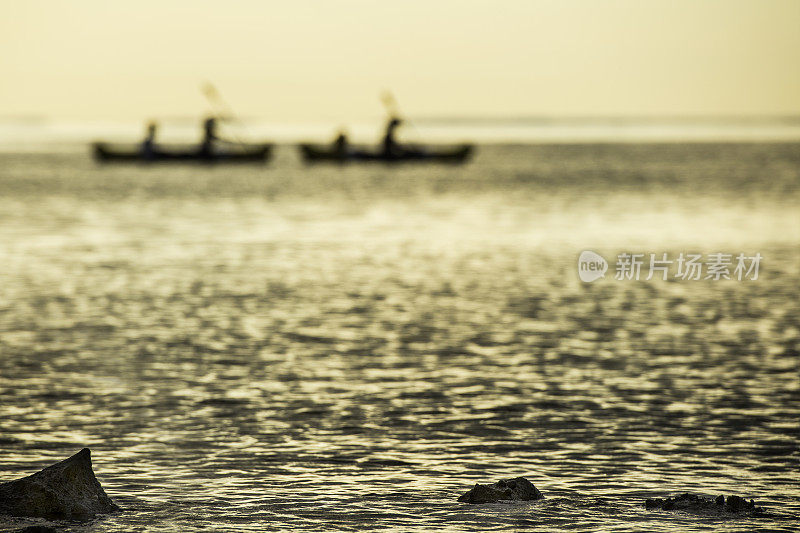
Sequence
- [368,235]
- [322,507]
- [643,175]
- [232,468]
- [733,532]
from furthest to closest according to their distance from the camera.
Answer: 1. [643,175]
2. [368,235]
3. [232,468]
4. [322,507]
5. [733,532]

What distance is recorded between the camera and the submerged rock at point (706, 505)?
34.5 feet

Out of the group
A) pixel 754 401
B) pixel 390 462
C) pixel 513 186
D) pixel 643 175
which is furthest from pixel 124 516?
pixel 643 175

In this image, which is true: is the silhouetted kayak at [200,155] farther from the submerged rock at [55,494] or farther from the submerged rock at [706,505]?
the submerged rock at [706,505]

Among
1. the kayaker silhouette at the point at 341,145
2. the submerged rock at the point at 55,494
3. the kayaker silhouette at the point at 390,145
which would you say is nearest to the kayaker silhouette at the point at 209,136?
the kayaker silhouette at the point at 341,145

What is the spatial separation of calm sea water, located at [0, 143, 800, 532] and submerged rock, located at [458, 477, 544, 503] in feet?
0.41

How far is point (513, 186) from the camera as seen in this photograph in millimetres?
76875

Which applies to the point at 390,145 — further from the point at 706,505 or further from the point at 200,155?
the point at 706,505

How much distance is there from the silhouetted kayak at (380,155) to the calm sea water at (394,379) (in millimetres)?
44892

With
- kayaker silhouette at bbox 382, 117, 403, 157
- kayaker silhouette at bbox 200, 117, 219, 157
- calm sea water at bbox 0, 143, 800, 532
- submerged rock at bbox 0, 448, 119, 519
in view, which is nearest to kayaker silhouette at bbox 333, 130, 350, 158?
kayaker silhouette at bbox 382, 117, 403, 157

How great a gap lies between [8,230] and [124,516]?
33257mm

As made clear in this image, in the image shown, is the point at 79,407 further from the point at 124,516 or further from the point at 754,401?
the point at 754,401

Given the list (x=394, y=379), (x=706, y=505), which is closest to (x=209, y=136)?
(x=394, y=379)

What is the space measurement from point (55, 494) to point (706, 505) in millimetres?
5389

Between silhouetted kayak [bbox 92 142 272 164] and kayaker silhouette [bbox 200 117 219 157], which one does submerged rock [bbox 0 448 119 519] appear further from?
silhouetted kayak [bbox 92 142 272 164]
